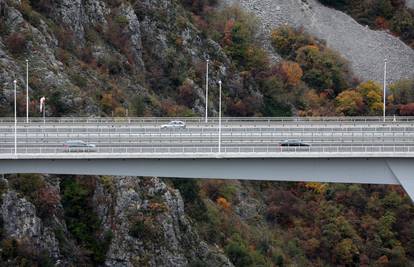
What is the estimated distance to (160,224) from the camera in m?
75.5

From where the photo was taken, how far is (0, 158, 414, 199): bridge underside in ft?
203

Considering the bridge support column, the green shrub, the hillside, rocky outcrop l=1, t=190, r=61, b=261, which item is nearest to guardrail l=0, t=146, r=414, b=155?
the bridge support column

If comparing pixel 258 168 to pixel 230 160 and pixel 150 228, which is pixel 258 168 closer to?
pixel 230 160

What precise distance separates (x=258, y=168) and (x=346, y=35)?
5984cm

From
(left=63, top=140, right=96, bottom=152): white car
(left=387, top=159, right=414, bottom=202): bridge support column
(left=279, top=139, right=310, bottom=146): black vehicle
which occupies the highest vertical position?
(left=279, top=139, right=310, bottom=146): black vehicle

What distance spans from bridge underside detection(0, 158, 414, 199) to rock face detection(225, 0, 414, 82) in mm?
54442

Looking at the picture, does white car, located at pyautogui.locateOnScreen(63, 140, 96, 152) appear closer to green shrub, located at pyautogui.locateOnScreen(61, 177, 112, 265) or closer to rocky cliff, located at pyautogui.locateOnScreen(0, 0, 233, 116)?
green shrub, located at pyautogui.locateOnScreen(61, 177, 112, 265)

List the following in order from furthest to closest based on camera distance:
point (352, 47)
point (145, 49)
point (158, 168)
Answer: point (352, 47) → point (145, 49) → point (158, 168)

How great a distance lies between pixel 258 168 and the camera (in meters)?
62.3

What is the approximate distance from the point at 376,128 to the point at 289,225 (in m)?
22.2

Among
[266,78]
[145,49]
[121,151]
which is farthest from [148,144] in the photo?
[266,78]

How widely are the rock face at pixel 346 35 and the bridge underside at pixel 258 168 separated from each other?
54442 mm

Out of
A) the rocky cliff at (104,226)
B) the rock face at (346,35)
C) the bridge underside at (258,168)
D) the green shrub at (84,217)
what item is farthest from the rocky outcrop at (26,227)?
the rock face at (346,35)

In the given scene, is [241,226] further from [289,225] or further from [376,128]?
[376,128]
